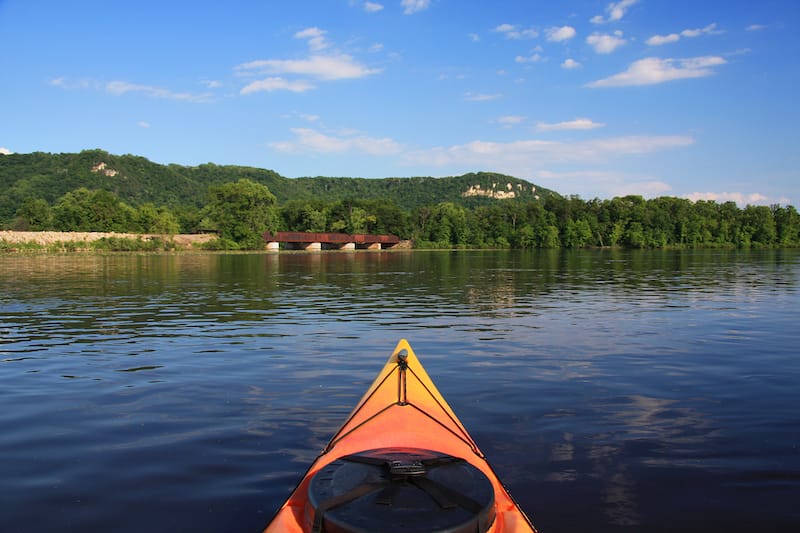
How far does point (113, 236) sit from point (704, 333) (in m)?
106

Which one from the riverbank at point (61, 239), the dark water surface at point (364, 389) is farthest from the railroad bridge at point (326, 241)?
the dark water surface at point (364, 389)

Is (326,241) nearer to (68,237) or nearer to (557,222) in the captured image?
(68,237)

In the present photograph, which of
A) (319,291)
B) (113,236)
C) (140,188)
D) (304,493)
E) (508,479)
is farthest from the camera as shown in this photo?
(140,188)

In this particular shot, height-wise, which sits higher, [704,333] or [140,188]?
[140,188]

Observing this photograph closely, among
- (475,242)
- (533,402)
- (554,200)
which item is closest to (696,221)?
(554,200)

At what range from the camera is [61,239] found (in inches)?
4021

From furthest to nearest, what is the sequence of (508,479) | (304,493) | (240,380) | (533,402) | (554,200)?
(554,200), (240,380), (533,402), (508,479), (304,493)

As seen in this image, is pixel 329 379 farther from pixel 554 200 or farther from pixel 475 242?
pixel 554 200

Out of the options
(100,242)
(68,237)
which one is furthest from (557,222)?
(68,237)

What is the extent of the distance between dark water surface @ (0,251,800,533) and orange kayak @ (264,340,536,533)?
134cm

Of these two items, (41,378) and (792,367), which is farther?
(792,367)

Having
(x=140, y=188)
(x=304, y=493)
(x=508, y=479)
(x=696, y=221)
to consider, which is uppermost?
(x=140, y=188)

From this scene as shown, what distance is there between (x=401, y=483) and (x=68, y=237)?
115m

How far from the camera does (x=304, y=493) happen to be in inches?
191
